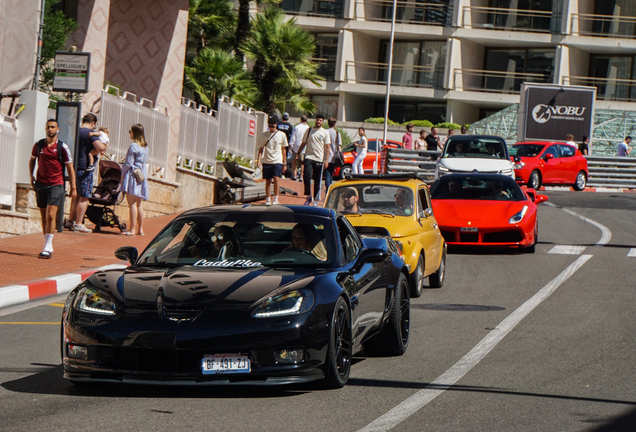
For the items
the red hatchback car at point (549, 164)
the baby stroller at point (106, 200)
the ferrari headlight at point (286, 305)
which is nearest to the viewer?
the ferrari headlight at point (286, 305)

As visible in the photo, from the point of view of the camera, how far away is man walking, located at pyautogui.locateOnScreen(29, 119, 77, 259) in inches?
521

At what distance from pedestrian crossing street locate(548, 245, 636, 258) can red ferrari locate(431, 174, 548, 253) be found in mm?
489

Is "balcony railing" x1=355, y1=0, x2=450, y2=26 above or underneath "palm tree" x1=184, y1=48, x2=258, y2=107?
above

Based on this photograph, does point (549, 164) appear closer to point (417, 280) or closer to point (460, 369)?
point (417, 280)

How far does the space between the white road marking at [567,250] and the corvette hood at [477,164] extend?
296 inches

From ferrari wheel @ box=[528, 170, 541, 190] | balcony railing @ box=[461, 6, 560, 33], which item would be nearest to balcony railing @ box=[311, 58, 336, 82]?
balcony railing @ box=[461, 6, 560, 33]

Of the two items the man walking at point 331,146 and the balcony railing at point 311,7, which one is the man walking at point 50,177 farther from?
the balcony railing at point 311,7

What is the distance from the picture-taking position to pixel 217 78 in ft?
120

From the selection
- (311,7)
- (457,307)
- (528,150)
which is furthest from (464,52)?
(457,307)

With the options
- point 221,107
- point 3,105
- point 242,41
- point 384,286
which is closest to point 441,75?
point 242,41

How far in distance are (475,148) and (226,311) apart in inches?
834

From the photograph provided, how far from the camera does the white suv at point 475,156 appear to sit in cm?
2542

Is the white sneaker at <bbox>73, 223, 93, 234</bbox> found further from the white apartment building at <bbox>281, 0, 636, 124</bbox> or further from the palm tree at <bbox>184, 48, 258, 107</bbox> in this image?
the white apartment building at <bbox>281, 0, 636, 124</bbox>

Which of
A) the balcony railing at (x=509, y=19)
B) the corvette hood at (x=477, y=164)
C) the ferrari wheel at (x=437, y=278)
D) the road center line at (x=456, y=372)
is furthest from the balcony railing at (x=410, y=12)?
the road center line at (x=456, y=372)
